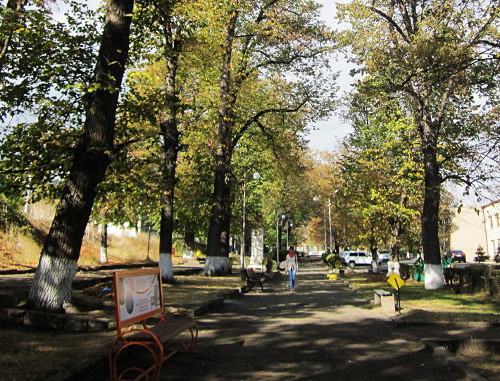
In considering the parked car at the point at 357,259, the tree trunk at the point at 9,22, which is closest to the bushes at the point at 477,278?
the tree trunk at the point at 9,22

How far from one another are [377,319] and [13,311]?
758 centimetres

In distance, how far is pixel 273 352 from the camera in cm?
697

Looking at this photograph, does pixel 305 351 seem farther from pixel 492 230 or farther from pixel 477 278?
pixel 492 230

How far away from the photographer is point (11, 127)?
11.0 meters

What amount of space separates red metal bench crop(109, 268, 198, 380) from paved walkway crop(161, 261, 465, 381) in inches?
15.5

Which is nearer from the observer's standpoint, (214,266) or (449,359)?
(449,359)

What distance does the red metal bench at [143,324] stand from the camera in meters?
5.21

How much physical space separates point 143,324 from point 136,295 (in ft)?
1.44

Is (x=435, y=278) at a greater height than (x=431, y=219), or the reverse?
(x=431, y=219)

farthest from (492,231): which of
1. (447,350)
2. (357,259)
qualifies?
(447,350)

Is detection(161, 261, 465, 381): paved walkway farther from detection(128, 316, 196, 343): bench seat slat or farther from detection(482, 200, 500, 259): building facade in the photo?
detection(482, 200, 500, 259): building facade

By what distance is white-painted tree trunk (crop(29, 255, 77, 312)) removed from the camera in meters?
8.21

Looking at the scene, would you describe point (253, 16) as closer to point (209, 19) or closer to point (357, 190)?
point (209, 19)

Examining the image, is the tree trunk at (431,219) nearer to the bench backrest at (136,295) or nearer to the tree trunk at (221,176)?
the tree trunk at (221,176)
